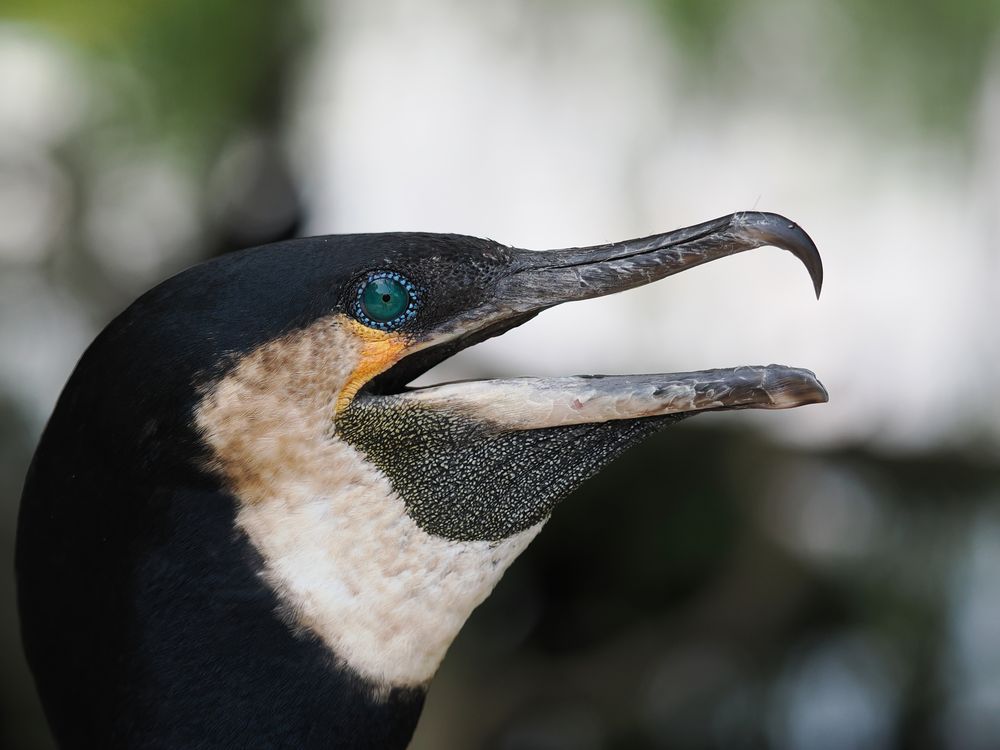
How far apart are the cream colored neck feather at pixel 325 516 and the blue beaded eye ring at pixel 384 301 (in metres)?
0.04

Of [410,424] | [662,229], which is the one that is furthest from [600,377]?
[662,229]

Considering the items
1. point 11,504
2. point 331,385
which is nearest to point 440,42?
point 11,504

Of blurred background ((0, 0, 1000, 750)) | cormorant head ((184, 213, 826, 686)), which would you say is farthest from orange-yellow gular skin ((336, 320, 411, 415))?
blurred background ((0, 0, 1000, 750))

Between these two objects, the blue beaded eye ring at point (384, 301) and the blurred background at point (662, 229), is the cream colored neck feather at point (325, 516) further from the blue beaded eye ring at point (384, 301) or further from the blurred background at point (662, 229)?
the blurred background at point (662, 229)

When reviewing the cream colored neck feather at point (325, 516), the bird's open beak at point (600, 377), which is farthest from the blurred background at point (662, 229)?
the cream colored neck feather at point (325, 516)

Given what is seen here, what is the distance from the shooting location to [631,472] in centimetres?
520

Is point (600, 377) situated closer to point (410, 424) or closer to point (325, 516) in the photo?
point (410, 424)

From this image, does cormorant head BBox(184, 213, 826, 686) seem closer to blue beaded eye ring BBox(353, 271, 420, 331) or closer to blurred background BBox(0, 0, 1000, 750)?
blue beaded eye ring BBox(353, 271, 420, 331)

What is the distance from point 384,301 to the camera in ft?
4.54

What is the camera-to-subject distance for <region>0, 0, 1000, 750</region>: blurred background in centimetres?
471

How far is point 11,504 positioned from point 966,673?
14.1ft

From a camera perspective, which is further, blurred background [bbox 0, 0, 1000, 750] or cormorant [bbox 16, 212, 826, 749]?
blurred background [bbox 0, 0, 1000, 750]

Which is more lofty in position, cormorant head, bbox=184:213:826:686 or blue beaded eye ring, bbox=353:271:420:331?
blue beaded eye ring, bbox=353:271:420:331

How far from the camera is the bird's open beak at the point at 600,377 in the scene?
4.36ft
